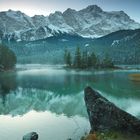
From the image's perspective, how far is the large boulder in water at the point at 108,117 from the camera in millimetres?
27219

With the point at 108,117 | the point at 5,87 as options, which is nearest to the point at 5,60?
the point at 5,87

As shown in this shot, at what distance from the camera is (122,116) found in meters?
27.8

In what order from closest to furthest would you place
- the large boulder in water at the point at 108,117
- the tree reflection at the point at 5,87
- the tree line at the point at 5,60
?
the large boulder in water at the point at 108,117
the tree reflection at the point at 5,87
the tree line at the point at 5,60

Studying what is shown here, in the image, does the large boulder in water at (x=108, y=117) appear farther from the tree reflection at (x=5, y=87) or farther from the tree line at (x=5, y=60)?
the tree line at (x=5, y=60)

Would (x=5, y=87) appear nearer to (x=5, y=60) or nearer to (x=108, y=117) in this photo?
(x=108, y=117)

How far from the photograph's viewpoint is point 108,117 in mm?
28562

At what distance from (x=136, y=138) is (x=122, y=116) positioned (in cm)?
266

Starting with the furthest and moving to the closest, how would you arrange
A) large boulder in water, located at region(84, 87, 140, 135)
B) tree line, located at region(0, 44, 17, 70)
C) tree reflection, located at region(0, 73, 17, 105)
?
tree line, located at region(0, 44, 17, 70) → tree reflection, located at region(0, 73, 17, 105) → large boulder in water, located at region(84, 87, 140, 135)

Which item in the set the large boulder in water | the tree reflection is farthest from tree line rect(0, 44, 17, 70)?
the large boulder in water

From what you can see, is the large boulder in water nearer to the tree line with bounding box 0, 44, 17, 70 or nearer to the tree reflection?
the tree reflection

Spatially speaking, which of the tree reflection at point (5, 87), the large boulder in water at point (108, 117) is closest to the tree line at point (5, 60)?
the tree reflection at point (5, 87)

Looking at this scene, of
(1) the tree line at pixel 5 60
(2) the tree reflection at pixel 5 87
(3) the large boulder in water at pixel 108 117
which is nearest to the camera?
(3) the large boulder in water at pixel 108 117

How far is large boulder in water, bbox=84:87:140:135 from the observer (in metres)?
27.2

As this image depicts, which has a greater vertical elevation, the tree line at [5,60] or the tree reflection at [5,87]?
the tree line at [5,60]
